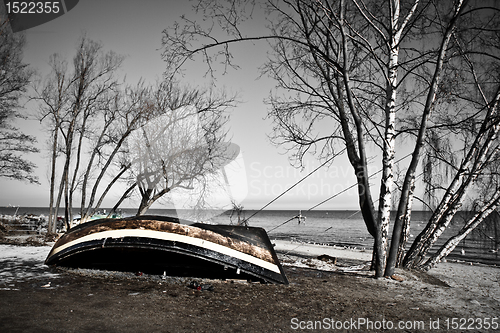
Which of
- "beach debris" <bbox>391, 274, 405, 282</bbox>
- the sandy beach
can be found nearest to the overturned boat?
the sandy beach

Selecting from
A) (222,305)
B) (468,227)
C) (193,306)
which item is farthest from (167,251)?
(468,227)

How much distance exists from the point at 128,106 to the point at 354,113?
9.77 meters

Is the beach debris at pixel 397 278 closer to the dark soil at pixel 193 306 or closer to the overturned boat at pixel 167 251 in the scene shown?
the dark soil at pixel 193 306

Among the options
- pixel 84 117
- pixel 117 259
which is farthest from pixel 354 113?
pixel 84 117

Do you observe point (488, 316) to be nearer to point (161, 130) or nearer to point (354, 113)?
point (354, 113)

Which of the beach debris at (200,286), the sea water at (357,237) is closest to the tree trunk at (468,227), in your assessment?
the sea water at (357,237)

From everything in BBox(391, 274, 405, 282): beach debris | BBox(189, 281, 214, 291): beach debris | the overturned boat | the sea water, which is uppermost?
the overturned boat

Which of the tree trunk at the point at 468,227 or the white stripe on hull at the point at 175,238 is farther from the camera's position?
the tree trunk at the point at 468,227

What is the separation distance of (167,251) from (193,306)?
1.17m

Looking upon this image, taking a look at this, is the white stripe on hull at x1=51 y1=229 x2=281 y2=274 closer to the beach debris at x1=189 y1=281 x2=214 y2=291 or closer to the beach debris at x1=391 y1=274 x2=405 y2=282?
the beach debris at x1=189 y1=281 x2=214 y2=291

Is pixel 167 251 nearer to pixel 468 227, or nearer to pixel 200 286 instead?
pixel 200 286

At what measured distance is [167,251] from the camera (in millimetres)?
3908

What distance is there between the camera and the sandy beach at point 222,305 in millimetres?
2400

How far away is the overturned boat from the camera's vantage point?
3.96 m
